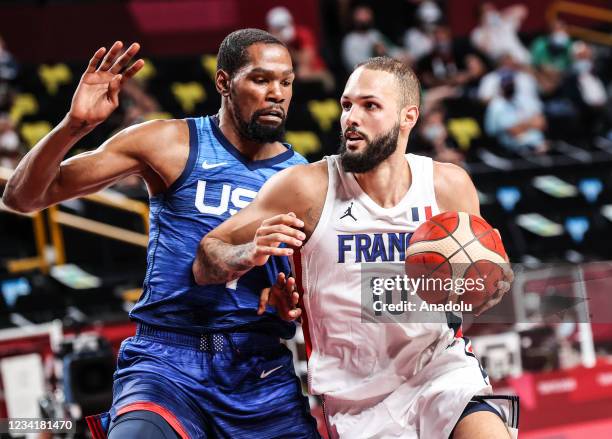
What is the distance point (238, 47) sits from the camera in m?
4.04

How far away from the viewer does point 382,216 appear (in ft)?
11.6

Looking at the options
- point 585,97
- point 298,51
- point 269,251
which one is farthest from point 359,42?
point 269,251

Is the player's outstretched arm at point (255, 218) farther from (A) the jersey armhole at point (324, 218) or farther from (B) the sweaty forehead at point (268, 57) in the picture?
(B) the sweaty forehead at point (268, 57)

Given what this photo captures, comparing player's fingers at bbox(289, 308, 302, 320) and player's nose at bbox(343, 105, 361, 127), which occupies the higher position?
player's nose at bbox(343, 105, 361, 127)

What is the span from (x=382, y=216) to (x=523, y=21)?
477 inches

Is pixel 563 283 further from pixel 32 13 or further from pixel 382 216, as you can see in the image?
pixel 32 13

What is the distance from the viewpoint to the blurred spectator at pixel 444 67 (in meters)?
12.2

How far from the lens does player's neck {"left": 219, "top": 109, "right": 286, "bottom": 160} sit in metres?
3.98

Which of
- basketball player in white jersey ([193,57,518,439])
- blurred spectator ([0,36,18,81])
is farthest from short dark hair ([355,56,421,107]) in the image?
blurred spectator ([0,36,18,81])

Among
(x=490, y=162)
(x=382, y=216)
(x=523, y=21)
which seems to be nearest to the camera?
(x=382, y=216)

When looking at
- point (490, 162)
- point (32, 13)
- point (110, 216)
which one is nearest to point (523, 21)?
point (490, 162)

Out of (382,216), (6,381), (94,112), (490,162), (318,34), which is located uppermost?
(318,34)

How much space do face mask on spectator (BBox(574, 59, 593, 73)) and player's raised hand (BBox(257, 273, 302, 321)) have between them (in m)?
10.3

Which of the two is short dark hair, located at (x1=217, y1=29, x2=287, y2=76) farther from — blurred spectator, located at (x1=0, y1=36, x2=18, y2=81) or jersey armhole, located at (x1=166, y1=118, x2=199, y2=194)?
blurred spectator, located at (x1=0, y1=36, x2=18, y2=81)
